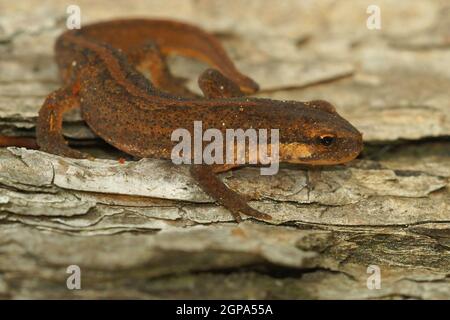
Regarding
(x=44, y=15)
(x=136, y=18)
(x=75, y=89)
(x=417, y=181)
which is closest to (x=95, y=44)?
(x=75, y=89)

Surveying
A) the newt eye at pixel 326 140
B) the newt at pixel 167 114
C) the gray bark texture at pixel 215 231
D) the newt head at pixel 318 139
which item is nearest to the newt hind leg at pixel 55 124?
the newt at pixel 167 114

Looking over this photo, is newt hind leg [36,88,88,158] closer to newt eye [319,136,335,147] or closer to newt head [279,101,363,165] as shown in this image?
→ newt head [279,101,363,165]

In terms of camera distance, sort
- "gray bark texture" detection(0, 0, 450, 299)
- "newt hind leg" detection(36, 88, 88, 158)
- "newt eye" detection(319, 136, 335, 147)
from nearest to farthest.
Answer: "gray bark texture" detection(0, 0, 450, 299)
"newt eye" detection(319, 136, 335, 147)
"newt hind leg" detection(36, 88, 88, 158)

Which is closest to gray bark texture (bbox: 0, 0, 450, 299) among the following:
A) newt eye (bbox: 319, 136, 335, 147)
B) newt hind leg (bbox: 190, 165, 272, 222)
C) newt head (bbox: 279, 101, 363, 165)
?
newt hind leg (bbox: 190, 165, 272, 222)

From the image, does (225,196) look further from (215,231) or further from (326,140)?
(326,140)

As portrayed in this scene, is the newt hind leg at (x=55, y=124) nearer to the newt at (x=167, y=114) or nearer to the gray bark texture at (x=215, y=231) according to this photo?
the newt at (x=167, y=114)

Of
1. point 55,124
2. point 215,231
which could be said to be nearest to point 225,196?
point 215,231
